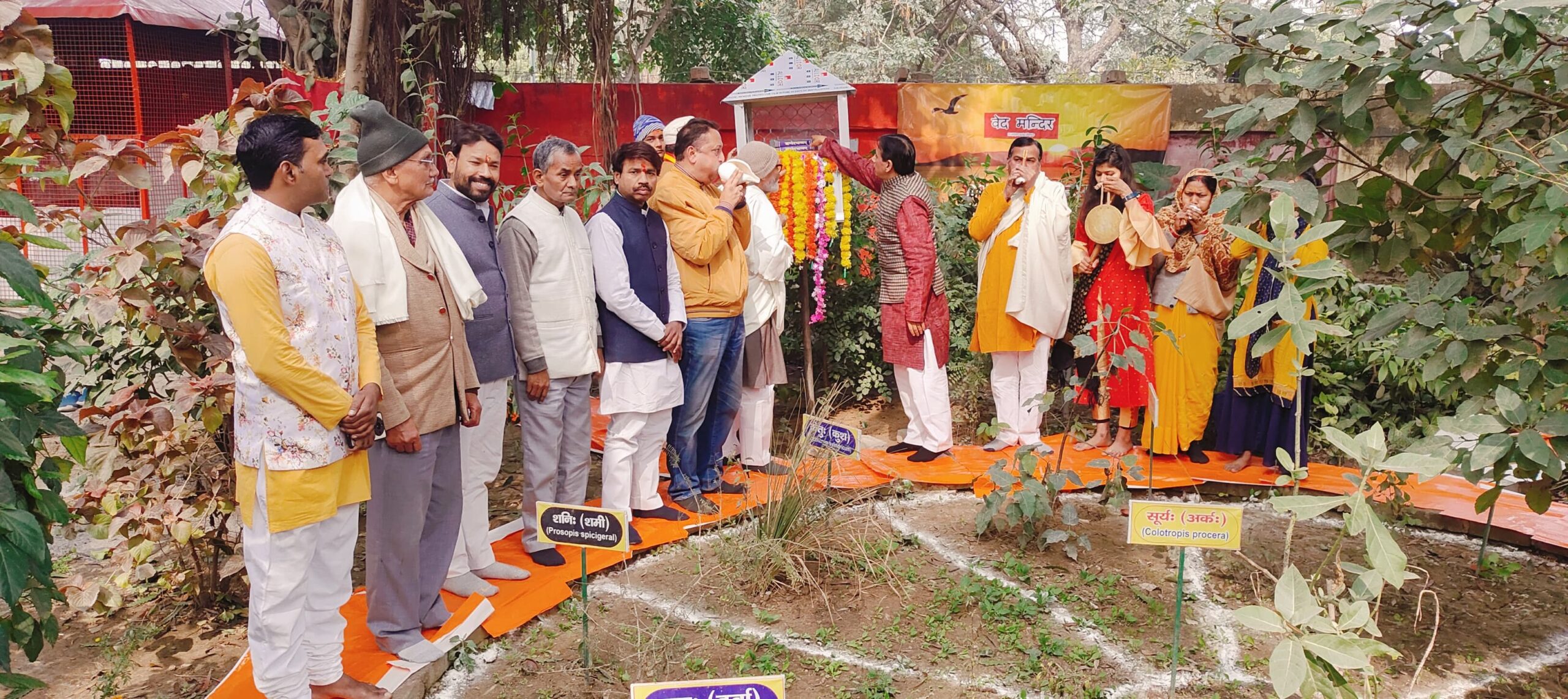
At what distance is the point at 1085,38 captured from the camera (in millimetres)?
18500

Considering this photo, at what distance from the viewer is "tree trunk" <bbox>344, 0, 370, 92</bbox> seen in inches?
187

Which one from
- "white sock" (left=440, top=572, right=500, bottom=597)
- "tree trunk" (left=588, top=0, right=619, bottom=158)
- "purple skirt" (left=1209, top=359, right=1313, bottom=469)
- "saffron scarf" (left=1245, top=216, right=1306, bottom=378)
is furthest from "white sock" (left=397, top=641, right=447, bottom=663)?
"purple skirt" (left=1209, top=359, right=1313, bottom=469)

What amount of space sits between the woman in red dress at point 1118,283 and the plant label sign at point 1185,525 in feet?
6.19

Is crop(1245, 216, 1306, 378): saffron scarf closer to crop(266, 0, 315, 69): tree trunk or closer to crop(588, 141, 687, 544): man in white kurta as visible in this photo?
crop(588, 141, 687, 544): man in white kurta

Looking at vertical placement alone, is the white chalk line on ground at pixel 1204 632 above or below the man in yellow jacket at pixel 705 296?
below

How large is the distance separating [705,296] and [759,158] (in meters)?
0.91

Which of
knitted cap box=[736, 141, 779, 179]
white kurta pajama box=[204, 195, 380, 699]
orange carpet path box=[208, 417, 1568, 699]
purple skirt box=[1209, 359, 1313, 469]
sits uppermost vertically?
knitted cap box=[736, 141, 779, 179]

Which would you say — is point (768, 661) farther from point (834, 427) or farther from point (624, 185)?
point (624, 185)

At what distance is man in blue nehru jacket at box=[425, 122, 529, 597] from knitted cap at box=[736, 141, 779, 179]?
1512 mm

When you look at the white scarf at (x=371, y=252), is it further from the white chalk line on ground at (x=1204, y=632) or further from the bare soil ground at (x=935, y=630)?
the white chalk line on ground at (x=1204, y=632)

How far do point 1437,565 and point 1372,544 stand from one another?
9.73ft

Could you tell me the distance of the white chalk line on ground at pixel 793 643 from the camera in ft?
10.3

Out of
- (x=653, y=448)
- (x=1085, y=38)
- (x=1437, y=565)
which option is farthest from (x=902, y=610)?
(x=1085, y=38)

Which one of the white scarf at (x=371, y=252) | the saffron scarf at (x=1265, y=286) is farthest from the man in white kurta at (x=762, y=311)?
the saffron scarf at (x=1265, y=286)
